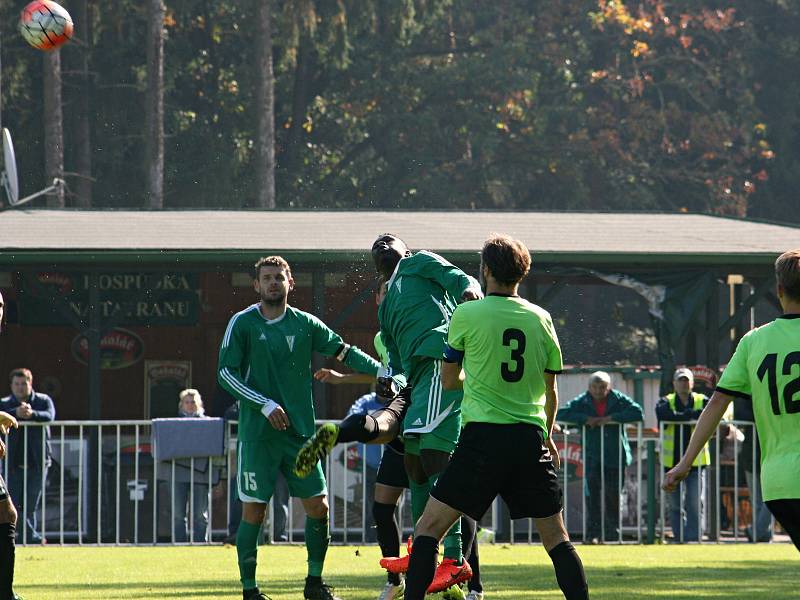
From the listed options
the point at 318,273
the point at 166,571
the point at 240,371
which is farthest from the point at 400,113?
the point at 240,371

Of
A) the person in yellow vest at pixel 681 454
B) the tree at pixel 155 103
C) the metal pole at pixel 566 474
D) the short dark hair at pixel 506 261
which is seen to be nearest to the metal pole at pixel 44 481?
the metal pole at pixel 566 474

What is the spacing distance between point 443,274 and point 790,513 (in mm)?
A: 2988

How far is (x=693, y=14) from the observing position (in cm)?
4484

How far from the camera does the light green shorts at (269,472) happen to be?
9.63 m

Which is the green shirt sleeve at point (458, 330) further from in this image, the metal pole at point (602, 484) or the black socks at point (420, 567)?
the metal pole at point (602, 484)

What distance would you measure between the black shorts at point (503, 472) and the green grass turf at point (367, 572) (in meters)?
2.85

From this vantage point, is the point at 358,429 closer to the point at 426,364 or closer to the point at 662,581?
the point at 426,364

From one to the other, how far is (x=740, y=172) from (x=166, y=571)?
3394 cm

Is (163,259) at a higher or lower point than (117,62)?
lower

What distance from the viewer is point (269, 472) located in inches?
381

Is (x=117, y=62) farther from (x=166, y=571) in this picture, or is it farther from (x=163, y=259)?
(x=166, y=571)

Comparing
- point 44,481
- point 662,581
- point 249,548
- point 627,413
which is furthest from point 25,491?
point 249,548

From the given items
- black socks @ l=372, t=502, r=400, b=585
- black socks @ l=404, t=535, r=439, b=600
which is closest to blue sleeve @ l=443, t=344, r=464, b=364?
black socks @ l=404, t=535, r=439, b=600

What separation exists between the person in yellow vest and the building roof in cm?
299
